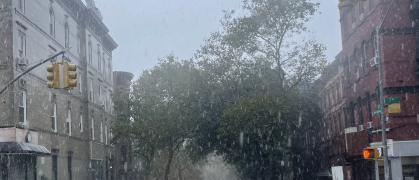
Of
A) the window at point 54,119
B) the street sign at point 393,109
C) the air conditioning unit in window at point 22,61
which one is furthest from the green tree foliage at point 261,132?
the air conditioning unit in window at point 22,61

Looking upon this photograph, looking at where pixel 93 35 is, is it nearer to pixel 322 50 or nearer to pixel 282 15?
pixel 282 15

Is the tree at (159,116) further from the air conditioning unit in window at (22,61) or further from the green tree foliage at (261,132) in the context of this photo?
the air conditioning unit in window at (22,61)

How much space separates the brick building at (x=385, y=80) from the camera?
23.3 m

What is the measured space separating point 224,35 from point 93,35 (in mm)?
12267

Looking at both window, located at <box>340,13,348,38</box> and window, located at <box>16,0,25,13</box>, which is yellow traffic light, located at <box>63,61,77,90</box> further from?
window, located at <box>340,13,348,38</box>

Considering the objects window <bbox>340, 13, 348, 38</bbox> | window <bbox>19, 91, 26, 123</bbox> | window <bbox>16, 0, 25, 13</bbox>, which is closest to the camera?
window <bbox>19, 91, 26, 123</bbox>

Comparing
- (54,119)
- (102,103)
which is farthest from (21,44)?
(102,103)

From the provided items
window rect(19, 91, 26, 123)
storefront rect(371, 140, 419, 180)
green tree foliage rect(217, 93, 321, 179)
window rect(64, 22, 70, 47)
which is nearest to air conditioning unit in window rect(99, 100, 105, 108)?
window rect(64, 22, 70, 47)

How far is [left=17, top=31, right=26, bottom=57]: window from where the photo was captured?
78.5ft

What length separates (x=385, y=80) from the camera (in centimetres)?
2369

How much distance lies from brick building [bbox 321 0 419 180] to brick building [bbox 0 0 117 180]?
52.1 feet

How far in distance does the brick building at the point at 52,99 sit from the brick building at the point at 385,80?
52.1 feet

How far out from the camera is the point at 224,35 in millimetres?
35375

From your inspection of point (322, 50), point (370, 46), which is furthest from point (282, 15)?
point (370, 46)
